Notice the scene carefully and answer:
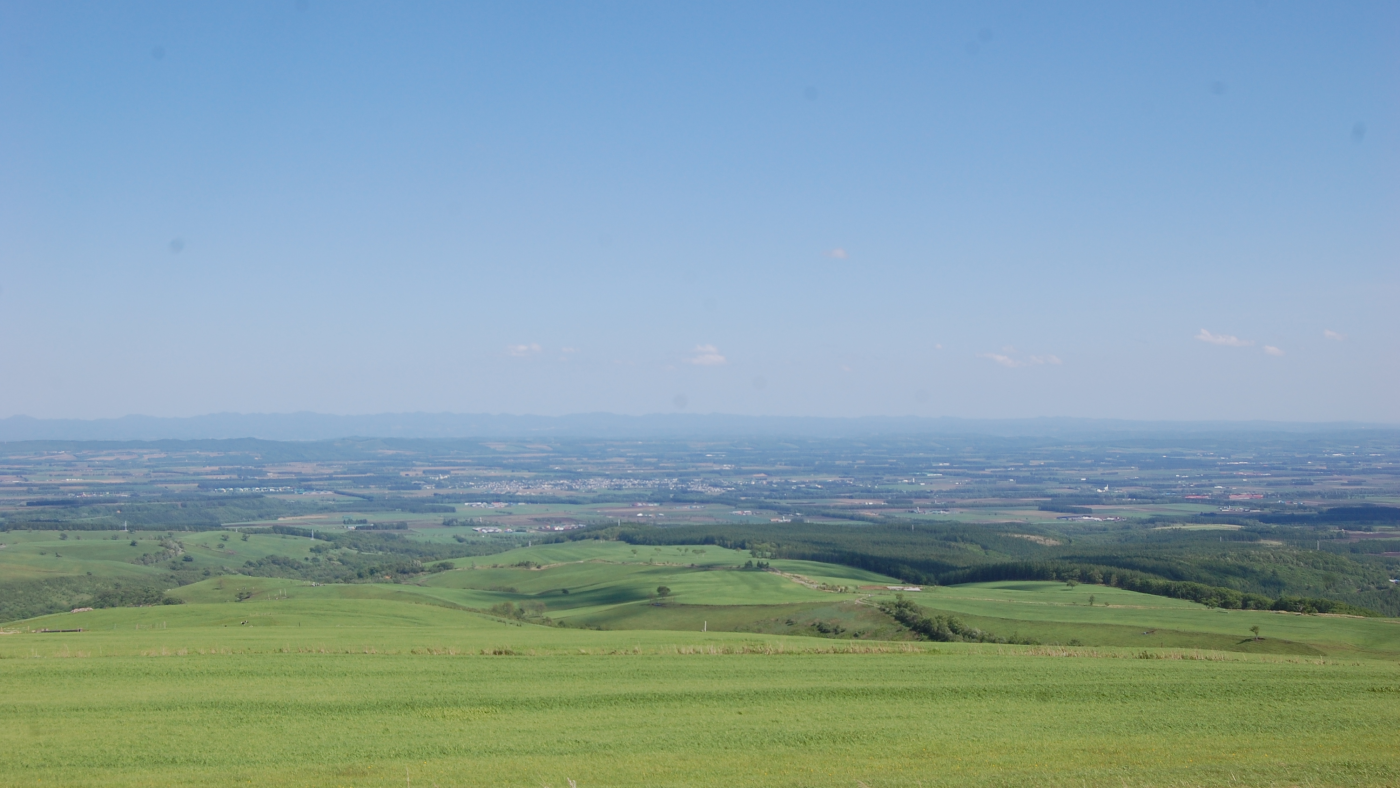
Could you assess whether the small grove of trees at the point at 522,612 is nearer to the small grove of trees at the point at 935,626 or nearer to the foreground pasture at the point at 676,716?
the small grove of trees at the point at 935,626

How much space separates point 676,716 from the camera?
84.1 ft

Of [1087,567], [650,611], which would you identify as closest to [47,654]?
[650,611]

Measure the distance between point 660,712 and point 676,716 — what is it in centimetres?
69

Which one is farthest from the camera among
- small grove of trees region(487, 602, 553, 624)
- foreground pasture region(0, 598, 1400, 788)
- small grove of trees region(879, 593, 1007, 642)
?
small grove of trees region(487, 602, 553, 624)

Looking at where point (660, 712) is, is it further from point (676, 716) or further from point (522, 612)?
point (522, 612)

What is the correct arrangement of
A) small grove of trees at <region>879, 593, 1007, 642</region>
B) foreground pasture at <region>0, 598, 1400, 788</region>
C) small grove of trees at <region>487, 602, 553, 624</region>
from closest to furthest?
foreground pasture at <region>0, 598, 1400, 788</region>
small grove of trees at <region>879, 593, 1007, 642</region>
small grove of trees at <region>487, 602, 553, 624</region>

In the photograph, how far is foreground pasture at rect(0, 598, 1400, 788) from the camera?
67.4ft

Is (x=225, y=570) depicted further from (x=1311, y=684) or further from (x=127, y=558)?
(x=1311, y=684)

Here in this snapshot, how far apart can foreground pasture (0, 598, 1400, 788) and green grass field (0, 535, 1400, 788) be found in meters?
0.10

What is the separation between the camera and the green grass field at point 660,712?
67.6ft

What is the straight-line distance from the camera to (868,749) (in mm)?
22625

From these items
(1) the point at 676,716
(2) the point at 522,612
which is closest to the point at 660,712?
(1) the point at 676,716

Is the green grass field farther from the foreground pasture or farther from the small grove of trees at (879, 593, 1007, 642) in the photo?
the small grove of trees at (879, 593, 1007, 642)

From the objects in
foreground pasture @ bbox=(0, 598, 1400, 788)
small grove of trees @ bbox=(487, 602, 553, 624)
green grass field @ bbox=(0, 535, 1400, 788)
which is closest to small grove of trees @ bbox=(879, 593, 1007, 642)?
green grass field @ bbox=(0, 535, 1400, 788)
